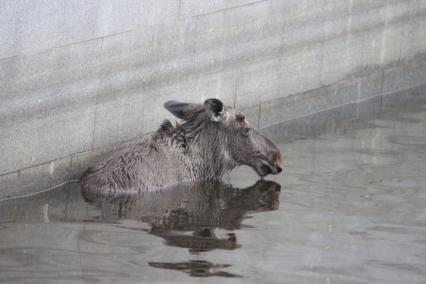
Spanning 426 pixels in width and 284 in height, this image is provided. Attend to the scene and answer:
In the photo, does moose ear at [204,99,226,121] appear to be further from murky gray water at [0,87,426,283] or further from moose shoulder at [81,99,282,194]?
murky gray water at [0,87,426,283]

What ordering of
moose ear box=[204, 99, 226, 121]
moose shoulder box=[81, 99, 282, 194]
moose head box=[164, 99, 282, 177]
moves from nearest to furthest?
moose shoulder box=[81, 99, 282, 194]
moose ear box=[204, 99, 226, 121]
moose head box=[164, 99, 282, 177]

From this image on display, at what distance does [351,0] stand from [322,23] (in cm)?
70

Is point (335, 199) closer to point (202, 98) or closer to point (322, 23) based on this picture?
point (202, 98)

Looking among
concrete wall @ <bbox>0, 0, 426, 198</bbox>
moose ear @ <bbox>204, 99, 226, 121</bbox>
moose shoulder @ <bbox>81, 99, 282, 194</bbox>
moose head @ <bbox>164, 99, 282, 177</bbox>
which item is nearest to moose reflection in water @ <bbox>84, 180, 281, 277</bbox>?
moose shoulder @ <bbox>81, 99, 282, 194</bbox>

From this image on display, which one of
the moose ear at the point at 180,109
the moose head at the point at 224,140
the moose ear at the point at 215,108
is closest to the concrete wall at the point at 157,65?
the moose ear at the point at 180,109

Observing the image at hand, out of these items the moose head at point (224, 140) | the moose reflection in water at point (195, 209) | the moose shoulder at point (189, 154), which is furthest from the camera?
the moose head at point (224, 140)

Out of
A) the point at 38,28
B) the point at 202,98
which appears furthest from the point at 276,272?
the point at 202,98

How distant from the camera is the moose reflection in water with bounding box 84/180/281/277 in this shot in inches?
378

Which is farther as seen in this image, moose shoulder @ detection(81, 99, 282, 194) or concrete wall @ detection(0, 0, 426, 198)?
moose shoulder @ detection(81, 99, 282, 194)

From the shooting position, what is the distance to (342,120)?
14.9 meters

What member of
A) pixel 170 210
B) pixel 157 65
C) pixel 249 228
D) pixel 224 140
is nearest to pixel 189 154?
pixel 224 140

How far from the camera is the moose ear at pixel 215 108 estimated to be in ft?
37.2

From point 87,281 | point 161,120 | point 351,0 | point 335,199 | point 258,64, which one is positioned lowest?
point 87,281

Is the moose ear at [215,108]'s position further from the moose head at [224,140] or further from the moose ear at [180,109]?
the moose ear at [180,109]
